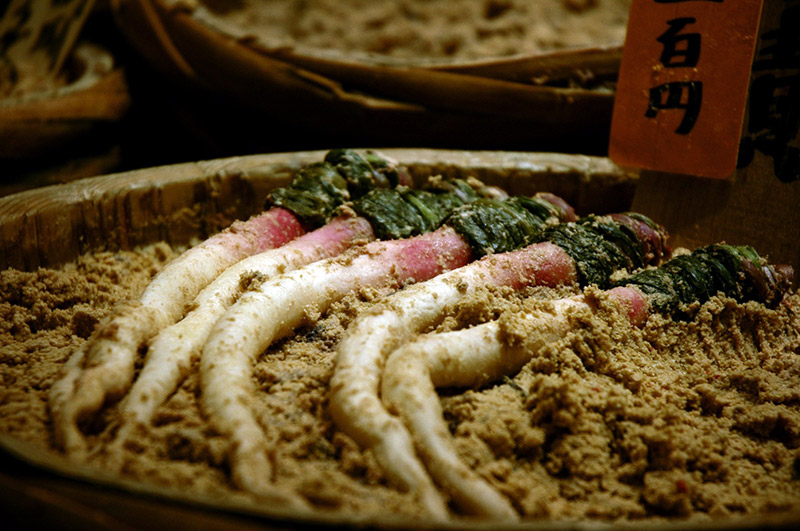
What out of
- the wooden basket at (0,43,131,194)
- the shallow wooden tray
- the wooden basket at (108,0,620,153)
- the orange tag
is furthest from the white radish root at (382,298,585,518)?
the wooden basket at (0,43,131,194)

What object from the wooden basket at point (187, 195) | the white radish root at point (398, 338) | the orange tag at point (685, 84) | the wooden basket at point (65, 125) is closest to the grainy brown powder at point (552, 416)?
the white radish root at point (398, 338)

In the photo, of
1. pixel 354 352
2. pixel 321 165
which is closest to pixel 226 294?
pixel 354 352

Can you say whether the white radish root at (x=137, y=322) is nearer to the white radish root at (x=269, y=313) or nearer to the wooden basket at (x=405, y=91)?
the white radish root at (x=269, y=313)

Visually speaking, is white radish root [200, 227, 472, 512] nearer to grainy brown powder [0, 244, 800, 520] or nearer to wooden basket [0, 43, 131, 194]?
grainy brown powder [0, 244, 800, 520]

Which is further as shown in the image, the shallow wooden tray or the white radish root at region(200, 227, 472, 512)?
the white radish root at region(200, 227, 472, 512)

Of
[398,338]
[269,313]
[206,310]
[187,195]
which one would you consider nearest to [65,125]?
[187,195]

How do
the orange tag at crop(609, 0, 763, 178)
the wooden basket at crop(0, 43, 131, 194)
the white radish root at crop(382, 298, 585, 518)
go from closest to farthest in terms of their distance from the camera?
1. the white radish root at crop(382, 298, 585, 518)
2. the orange tag at crop(609, 0, 763, 178)
3. the wooden basket at crop(0, 43, 131, 194)
